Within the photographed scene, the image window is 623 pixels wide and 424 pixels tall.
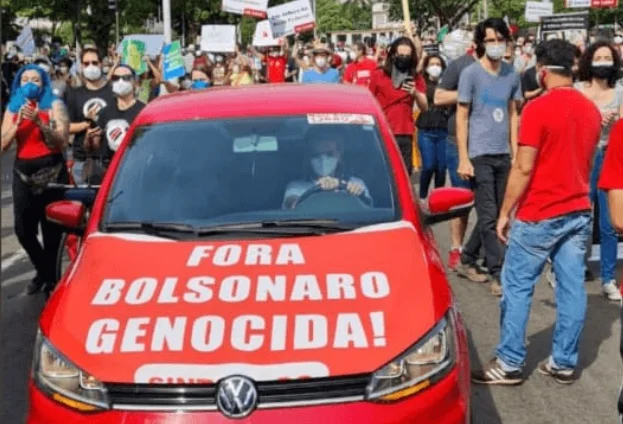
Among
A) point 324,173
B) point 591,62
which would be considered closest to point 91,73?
point 591,62

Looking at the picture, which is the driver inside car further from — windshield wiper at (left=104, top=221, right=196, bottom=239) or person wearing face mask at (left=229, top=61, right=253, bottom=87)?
person wearing face mask at (left=229, top=61, right=253, bottom=87)

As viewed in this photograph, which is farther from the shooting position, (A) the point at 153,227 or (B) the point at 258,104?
(B) the point at 258,104

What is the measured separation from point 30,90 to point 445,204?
355 cm

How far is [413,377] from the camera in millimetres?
3496

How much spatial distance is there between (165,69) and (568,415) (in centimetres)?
1214

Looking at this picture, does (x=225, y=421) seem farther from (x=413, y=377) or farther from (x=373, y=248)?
(x=373, y=248)

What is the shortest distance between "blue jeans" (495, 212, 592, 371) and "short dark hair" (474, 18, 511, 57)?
217 cm

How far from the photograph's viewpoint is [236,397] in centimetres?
336

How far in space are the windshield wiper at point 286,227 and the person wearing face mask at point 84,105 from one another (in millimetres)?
4108

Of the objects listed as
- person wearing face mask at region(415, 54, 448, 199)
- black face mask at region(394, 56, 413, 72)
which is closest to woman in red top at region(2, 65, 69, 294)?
black face mask at region(394, 56, 413, 72)

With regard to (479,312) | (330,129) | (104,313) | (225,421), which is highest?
(330,129)

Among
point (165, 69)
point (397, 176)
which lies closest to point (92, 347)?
point (397, 176)

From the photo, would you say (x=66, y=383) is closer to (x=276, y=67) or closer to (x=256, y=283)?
(x=256, y=283)

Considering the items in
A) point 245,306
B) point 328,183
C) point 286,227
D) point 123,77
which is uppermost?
point 123,77
